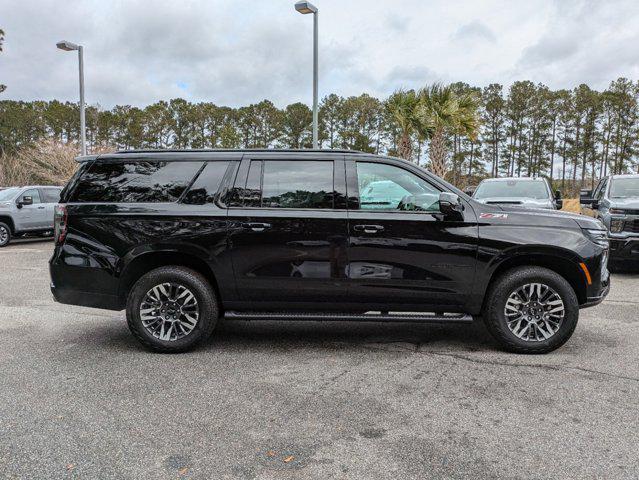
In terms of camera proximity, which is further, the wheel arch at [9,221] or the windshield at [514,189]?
the wheel arch at [9,221]

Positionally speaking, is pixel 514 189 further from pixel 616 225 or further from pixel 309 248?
pixel 309 248

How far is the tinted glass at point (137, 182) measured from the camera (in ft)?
16.4

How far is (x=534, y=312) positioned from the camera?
4840 millimetres

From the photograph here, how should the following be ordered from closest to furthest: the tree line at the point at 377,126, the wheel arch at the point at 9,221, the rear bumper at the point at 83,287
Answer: the rear bumper at the point at 83,287 < the wheel arch at the point at 9,221 < the tree line at the point at 377,126

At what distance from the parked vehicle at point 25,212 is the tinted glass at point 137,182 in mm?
11957

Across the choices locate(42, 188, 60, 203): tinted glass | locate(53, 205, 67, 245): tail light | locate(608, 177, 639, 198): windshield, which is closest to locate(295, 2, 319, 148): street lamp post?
locate(608, 177, 639, 198): windshield

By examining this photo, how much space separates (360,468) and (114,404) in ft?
6.31

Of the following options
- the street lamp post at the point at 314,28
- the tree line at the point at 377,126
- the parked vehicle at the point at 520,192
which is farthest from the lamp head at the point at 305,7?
the tree line at the point at 377,126

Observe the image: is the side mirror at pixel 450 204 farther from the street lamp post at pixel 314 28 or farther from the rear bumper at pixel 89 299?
the street lamp post at pixel 314 28

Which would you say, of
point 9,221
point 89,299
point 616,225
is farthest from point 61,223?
point 9,221

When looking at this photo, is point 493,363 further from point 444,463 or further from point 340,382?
point 444,463

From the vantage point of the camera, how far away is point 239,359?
479 cm

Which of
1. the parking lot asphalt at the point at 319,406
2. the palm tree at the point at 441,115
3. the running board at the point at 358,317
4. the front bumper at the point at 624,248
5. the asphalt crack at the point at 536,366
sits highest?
the palm tree at the point at 441,115

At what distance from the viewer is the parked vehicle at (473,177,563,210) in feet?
34.8
